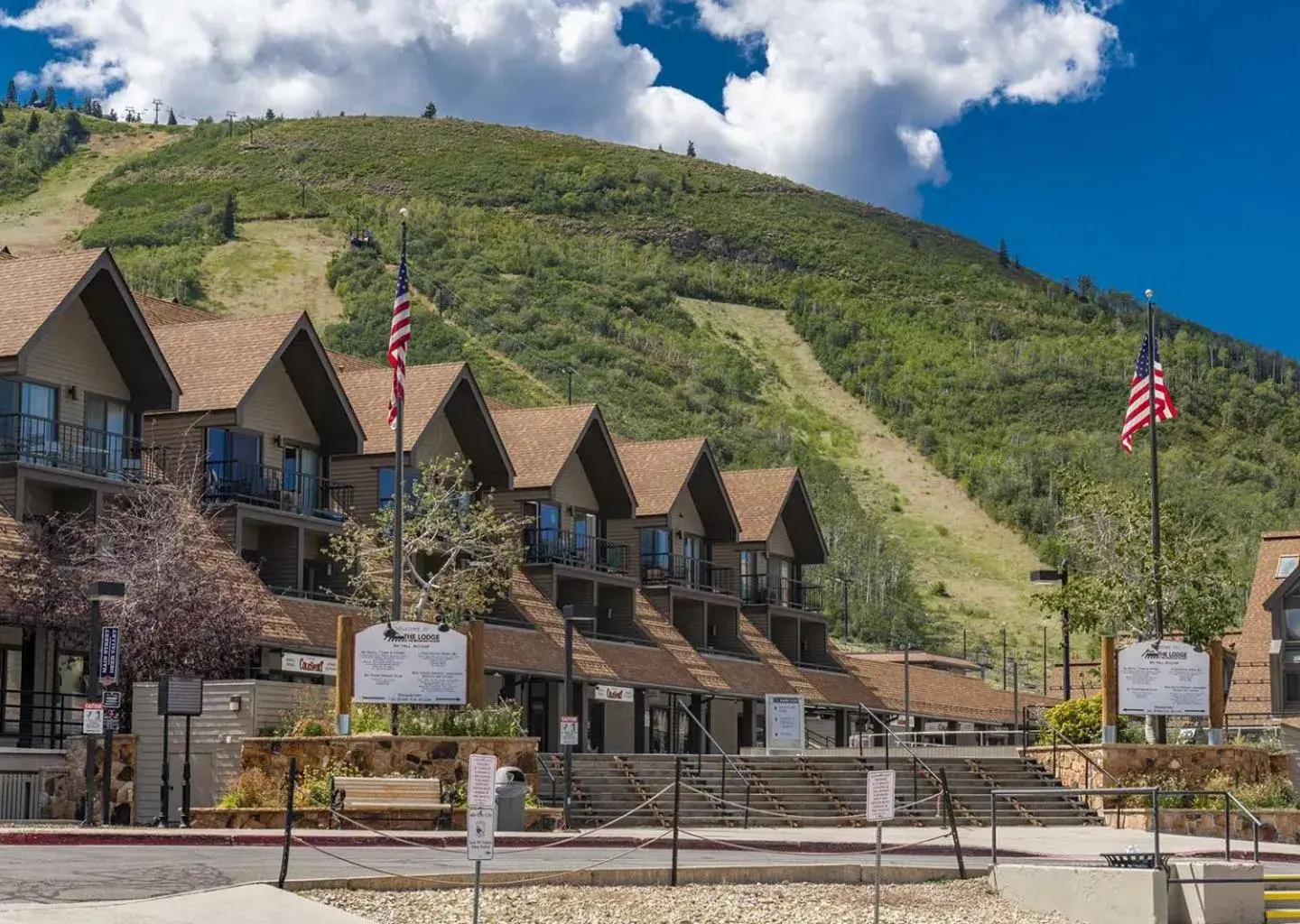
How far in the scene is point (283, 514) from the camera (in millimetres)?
45531

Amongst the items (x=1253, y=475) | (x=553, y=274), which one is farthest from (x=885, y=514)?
(x=553, y=274)

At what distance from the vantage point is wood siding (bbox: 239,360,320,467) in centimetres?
4653

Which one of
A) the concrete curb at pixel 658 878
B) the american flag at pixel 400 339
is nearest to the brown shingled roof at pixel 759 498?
the american flag at pixel 400 339

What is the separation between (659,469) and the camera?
63844 mm

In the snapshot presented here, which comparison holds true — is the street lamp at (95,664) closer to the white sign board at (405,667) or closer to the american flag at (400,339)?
the white sign board at (405,667)

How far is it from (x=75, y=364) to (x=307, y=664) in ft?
28.1

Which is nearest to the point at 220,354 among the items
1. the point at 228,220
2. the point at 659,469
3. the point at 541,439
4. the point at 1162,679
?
the point at 541,439

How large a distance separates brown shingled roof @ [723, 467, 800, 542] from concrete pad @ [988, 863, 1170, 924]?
4051 centimetres

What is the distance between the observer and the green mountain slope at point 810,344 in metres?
137

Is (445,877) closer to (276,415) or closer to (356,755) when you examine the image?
(356,755)

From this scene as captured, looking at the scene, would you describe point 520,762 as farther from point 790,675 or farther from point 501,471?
point 790,675

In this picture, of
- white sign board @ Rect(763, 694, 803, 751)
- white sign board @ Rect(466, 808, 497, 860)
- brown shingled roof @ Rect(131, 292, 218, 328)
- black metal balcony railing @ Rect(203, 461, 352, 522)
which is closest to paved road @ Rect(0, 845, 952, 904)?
white sign board @ Rect(466, 808, 497, 860)

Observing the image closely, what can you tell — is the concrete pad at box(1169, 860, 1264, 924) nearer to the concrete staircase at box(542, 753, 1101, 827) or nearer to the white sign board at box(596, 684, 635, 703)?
the concrete staircase at box(542, 753, 1101, 827)

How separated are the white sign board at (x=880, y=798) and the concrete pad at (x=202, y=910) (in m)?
6.47
